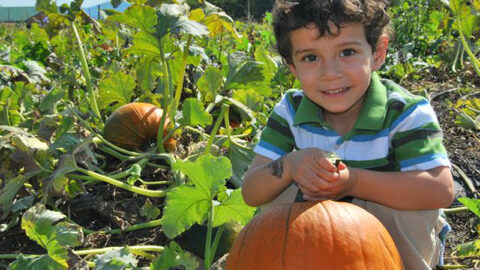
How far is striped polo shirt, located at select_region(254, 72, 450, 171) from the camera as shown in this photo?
1661 millimetres

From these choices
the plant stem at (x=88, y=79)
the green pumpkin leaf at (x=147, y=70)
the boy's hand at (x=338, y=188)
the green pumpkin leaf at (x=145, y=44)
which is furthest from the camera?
the plant stem at (x=88, y=79)

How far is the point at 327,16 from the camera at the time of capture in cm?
171

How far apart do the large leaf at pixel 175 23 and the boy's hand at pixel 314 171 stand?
2.75 feet

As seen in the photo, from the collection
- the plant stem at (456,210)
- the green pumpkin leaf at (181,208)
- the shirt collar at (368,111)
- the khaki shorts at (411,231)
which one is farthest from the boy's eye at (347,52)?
the plant stem at (456,210)

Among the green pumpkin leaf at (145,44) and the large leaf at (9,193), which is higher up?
the green pumpkin leaf at (145,44)

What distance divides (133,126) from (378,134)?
1358 millimetres

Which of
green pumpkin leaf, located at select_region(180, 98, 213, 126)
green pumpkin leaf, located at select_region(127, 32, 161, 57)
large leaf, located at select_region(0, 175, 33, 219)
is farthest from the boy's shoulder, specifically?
large leaf, located at select_region(0, 175, 33, 219)

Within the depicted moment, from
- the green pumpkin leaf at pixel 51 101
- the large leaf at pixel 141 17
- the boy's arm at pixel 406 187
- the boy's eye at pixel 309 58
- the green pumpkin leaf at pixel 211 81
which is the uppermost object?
the boy's eye at pixel 309 58

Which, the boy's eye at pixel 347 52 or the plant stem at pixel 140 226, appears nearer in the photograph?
the boy's eye at pixel 347 52

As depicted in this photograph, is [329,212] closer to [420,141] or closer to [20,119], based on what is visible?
[420,141]

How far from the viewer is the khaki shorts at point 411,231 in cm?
165

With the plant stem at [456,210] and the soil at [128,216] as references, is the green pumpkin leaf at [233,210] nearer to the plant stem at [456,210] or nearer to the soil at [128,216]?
the soil at [128,216]

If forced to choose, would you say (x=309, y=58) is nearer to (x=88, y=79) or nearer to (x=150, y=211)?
(x=150, y=211)

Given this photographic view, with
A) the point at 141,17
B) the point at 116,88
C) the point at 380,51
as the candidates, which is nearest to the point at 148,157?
the point at 116,88
